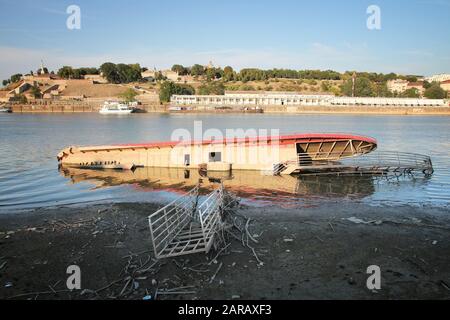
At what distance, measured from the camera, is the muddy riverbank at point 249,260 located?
8.62 m

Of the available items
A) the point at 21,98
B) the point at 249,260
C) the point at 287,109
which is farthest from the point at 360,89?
the point at 249,260

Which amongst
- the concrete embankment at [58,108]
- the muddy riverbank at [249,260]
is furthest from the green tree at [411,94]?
the muddy riverbank at [249,260]

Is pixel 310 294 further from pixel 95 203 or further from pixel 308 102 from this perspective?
pixel 308 102

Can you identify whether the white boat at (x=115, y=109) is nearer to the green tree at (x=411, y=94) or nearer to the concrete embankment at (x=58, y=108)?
the concrete embankment at (x=58, y=108)

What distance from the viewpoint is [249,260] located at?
33.7ft

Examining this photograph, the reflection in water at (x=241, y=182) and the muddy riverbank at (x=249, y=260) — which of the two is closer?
the muddy riverbank at (x=249, y=260)

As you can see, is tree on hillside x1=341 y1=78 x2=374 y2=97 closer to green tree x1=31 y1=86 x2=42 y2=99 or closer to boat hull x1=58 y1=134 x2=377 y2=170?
green tree x1=31 y1=86 x2=42 y2=99

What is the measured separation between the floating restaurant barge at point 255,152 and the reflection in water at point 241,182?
0.65 meters

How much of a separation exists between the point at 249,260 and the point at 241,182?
44.2 ft

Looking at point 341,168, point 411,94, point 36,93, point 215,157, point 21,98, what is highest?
point 36,93

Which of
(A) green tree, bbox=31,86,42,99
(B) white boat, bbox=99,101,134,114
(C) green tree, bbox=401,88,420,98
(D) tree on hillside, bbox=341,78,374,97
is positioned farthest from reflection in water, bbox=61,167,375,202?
(C) green tree, bbox=401,88,420,98

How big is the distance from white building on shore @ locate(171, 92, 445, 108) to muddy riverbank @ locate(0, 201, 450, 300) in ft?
477

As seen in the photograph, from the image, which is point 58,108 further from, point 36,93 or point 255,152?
point 255,152
